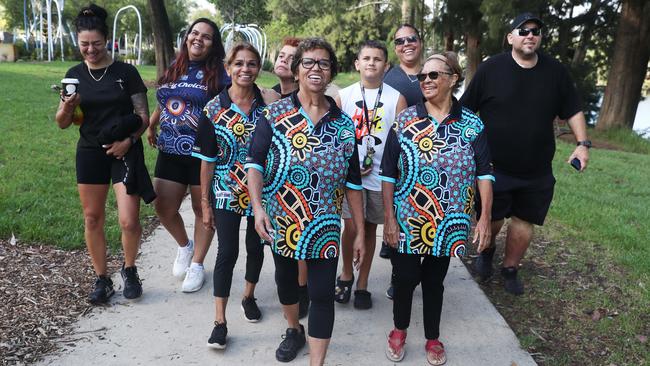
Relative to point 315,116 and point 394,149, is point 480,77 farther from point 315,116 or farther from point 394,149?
point 315,116

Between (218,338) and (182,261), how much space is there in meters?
1.25

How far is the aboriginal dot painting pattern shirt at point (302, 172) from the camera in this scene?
2.82 meters

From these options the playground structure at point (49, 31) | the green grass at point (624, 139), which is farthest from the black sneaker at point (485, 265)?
the playground structure at point (49, 31)

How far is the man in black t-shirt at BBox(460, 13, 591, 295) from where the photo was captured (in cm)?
405

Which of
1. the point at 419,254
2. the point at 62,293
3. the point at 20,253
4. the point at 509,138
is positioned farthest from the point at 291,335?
the point at 20,253

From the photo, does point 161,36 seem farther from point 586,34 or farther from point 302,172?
point 586,34

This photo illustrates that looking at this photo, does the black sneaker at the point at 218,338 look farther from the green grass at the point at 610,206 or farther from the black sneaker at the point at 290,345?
the green grass at the point at 610,206

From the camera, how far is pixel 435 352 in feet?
11.0

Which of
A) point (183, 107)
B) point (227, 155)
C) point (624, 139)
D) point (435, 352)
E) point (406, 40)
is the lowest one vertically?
point (435, 352)

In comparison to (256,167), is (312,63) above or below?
above

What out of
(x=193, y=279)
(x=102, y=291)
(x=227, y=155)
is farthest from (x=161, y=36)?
(x=227, y=155)

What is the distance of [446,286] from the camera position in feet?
14.9

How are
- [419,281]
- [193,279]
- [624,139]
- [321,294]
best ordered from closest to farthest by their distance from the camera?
[321,294] < [419,281] < [193,279] < [624,139]

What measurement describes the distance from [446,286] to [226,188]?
212 centimetres
